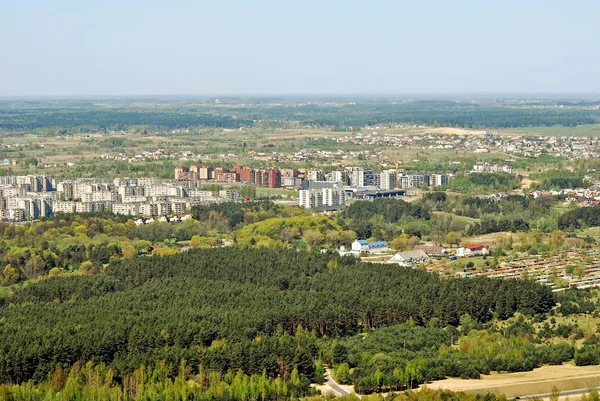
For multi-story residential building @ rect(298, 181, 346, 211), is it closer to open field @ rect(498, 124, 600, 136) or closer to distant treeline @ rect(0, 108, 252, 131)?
open field @ rect(498, 124, 600, 136)

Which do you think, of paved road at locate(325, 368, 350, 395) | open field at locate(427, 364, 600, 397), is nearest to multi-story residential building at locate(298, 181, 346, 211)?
paved road at locate(325, 368, 350, 395)

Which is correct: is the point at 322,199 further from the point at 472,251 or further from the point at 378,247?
the point at 472,251

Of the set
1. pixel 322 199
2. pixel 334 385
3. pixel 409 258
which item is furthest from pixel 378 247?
pixel 334 385

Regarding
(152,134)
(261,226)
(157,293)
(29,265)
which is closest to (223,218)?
(261,226)

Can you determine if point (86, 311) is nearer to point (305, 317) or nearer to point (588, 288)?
point (305, 317)

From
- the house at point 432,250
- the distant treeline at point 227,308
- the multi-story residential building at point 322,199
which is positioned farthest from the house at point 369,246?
the multi-story residential building at point 322,199

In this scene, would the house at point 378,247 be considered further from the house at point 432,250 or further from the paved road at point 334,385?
the paved road at point 334,385
